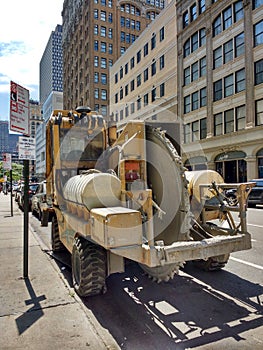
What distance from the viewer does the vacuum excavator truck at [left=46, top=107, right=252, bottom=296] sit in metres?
3.57

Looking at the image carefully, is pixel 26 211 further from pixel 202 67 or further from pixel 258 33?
pixel 202 67

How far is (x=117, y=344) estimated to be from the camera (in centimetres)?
331

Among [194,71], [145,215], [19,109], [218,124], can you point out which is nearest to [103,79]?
[194,71]

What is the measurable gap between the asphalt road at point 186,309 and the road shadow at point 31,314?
0.66m

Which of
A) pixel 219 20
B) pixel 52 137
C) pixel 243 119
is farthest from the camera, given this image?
pixel 219 20

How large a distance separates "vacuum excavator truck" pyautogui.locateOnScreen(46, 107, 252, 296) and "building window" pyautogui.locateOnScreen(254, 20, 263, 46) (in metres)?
22.4

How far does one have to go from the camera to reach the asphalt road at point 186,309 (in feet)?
11.1

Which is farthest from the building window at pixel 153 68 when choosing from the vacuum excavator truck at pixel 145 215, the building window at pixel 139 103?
the vacuum excavator truck at pixel 145 215

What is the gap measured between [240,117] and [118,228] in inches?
945

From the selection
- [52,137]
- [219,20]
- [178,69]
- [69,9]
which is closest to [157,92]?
[178,69]

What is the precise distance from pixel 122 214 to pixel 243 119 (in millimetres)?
23635

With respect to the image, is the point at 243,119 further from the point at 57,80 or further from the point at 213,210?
the point at 57,80

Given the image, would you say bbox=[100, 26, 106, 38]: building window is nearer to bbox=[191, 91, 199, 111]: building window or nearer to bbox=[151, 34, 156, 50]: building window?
bbox=[151, 34, 156, 50]: building window

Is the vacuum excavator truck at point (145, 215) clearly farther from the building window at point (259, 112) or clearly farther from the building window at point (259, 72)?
the building window at point (259, 72)
